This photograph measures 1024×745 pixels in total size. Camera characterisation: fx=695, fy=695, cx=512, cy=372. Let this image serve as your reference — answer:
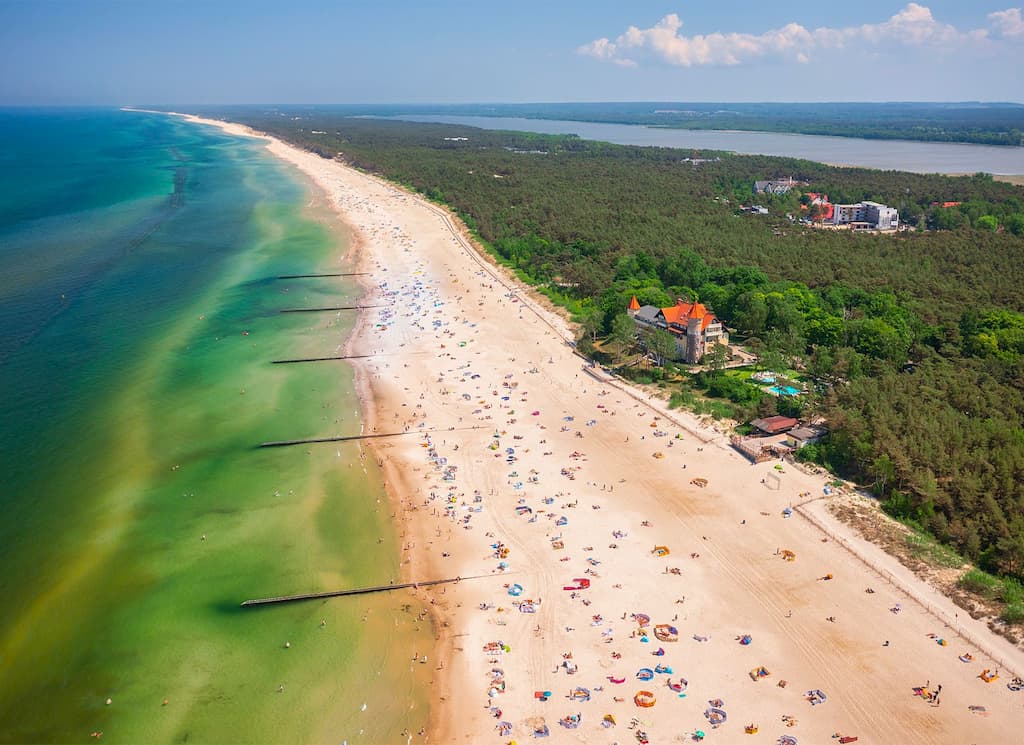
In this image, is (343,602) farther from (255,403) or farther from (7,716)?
(255,403)

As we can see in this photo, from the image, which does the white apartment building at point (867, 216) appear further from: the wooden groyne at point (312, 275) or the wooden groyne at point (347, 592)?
the wooden groyne at point (347, 592)

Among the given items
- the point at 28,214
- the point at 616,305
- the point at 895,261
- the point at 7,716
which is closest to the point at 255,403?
the point at 7,716

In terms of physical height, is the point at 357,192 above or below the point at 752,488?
above

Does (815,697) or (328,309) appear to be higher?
(328,309)

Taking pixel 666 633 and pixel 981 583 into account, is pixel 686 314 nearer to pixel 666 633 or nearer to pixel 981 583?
pixel 981 583

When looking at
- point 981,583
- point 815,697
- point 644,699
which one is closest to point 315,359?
point 644,699

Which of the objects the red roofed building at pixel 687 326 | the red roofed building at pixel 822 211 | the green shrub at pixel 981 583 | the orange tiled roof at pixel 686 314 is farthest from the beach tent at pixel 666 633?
the red roofed building at pixel 822 211

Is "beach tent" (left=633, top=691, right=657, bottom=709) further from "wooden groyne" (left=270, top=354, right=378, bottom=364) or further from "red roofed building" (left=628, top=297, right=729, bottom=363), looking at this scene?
"wooden groyne" (left=270, top=354, right=378, bottom=364)
